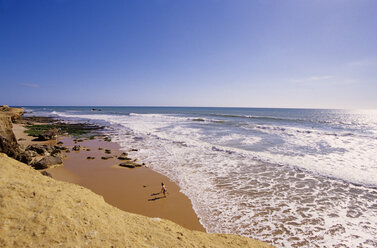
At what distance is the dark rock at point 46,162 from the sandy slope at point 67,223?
271 inches

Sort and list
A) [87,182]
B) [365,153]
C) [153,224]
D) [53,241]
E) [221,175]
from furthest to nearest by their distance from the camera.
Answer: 1. [365,153]
2. [221,175]
3. [87,182]
4. [153,224]
5. [53,241]

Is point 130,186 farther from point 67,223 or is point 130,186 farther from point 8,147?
point 67,223

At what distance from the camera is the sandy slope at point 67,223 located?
150 inches

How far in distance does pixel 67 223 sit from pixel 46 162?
10.7 m

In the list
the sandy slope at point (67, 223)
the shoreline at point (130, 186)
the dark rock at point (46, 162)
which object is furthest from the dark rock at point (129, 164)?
the sandy slope at point (67, 223)

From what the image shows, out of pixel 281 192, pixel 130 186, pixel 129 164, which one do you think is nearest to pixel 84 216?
pixel 130 186

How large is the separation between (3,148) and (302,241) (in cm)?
1267

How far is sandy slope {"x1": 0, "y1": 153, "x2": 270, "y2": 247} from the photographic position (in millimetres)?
3809

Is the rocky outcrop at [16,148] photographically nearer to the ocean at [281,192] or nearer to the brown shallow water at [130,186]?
the brown shallow water at [130,186]

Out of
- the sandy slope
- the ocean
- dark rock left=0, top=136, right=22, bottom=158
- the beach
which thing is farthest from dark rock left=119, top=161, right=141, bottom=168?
the sandy slope

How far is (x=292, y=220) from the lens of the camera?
24.3ft

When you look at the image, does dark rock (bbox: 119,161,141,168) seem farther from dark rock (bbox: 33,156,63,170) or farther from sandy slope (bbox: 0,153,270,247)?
sandy slope (bbox: 0,153,270,247)

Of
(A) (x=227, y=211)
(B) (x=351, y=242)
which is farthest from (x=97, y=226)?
(B) (x=351, y=242)

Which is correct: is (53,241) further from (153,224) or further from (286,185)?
(286,185)
